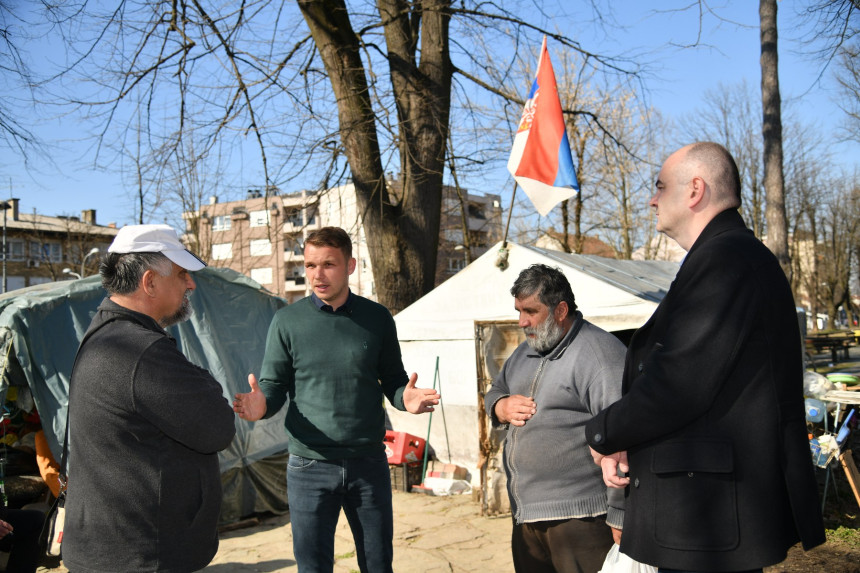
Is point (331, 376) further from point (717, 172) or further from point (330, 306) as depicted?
point (717, 172)

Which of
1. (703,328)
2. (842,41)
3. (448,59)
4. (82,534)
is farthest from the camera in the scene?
(448,59)

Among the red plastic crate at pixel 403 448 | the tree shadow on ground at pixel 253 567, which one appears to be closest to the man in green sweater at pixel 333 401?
the tree shadow on ground at pixel 253 567

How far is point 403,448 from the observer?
8359 millimetres

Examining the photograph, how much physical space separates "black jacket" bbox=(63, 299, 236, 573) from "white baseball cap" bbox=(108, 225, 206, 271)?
0.28m

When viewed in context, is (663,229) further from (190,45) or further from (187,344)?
(190,45)

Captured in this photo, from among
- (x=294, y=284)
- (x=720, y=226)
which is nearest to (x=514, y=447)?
(x=720, y=226)

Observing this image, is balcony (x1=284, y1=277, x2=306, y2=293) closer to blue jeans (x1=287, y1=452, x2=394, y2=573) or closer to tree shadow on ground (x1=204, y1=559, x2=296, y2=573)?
tree shadow on ground (x1=204, y1=559, x2=296, y2=573)

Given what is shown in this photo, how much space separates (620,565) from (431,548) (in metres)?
3.61

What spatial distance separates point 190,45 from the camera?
27.4 ft

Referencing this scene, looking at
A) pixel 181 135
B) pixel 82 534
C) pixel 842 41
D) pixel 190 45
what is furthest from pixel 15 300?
pixel 842 41

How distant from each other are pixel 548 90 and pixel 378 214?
264 cm

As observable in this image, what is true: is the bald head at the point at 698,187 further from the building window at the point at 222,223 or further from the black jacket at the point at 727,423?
the building window at the point at 222,223

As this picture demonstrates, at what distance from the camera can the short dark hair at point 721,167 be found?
6.87 feet

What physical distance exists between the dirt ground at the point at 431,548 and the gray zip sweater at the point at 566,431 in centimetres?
272
